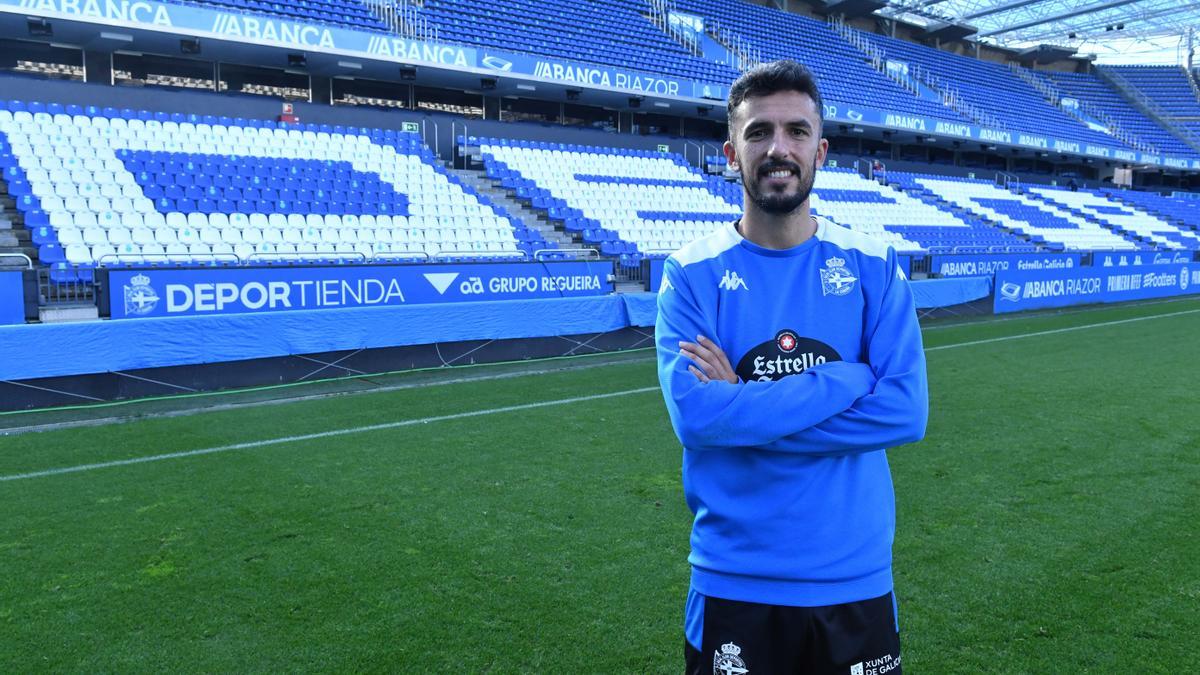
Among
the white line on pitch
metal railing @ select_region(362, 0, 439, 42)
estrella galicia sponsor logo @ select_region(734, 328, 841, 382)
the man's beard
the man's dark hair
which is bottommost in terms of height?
the white line on pitch

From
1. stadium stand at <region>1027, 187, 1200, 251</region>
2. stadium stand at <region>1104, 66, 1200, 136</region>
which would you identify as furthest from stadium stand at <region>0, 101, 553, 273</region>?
stadium stand at <region>1104, 66, 1200, 136</region>

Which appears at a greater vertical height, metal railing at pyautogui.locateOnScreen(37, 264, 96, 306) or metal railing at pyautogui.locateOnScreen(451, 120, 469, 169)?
metal railing at pyautogui.locateOnScreen(451, 120, 469, 169)

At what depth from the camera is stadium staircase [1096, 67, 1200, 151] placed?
45969mm

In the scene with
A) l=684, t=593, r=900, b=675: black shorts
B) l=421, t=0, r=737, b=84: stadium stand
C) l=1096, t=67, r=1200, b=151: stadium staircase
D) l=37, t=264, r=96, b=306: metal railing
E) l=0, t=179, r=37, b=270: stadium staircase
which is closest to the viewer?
l=684, t=593, r=900, b=675: black shorts

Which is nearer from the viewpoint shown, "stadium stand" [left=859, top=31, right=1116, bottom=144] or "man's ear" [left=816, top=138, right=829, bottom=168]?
"man's ear" [left=816, top=138, right=829, bottom=168]

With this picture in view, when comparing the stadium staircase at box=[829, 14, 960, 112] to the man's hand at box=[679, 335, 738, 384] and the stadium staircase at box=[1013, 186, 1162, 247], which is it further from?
the man's hand at box=[679, 335, 738, 384]

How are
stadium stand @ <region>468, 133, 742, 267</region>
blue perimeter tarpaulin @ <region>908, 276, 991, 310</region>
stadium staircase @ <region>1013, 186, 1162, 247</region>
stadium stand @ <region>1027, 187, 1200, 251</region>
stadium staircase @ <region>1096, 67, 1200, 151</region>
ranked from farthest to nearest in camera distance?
stadium staircase @ <region>1096, 67, 1200, 151</region>
stadium stand @ <region>1027, 187, 1200, 251</region>
stadium staircase @ <region>1013, 186, 1162, 247</region>
stadium stand @ <region>468, 133, 742, 267</region>
blue perimeter tarpaulin @ <region>908, 276, 991, 310</region>

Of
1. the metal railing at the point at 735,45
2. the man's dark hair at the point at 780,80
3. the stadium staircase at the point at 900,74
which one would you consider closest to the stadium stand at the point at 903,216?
the metal railing at the point at 735,45

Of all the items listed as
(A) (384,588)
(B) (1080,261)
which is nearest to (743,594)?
(A) (384,588)

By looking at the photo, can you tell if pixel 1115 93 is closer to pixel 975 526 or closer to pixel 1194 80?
pixel 1194 80

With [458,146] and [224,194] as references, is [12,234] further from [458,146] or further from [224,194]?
[458,146]

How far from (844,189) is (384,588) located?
2511 centimetres

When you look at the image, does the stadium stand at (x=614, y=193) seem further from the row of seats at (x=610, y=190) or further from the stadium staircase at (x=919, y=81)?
the stadium staircase at (x=919, y=81)

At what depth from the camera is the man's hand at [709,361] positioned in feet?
6.14
